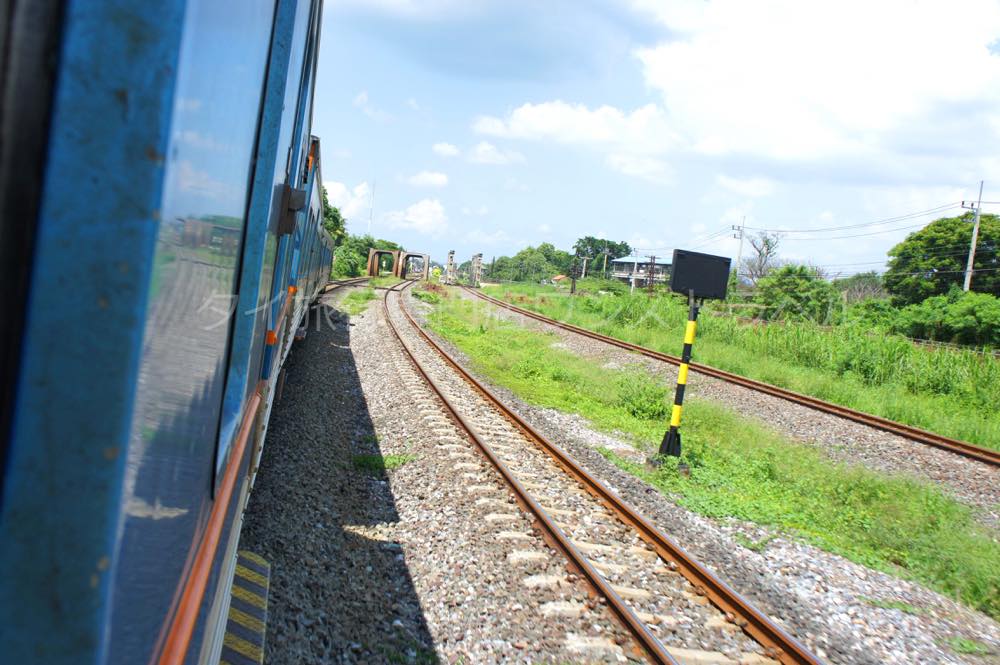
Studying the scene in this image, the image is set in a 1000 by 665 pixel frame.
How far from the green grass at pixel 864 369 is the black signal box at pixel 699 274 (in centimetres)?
631

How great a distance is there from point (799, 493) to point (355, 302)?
70.2ft

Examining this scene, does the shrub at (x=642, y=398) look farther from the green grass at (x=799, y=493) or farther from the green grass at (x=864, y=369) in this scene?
the green grass at (x=864, y=369)

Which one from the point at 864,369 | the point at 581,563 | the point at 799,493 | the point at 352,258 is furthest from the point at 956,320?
the point at 352,258

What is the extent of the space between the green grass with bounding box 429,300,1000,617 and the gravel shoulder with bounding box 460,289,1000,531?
51 cm

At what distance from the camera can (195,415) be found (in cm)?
125

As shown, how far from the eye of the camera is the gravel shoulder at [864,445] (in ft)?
26.8

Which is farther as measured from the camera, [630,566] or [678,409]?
[678,409]

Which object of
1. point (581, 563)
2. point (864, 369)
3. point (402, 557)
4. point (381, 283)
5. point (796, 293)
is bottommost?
point (402, 557)

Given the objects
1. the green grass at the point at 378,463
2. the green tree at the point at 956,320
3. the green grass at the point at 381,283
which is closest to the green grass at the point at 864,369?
the green grass at the point at 378,463

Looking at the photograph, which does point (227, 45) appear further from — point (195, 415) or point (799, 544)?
point (799, 544)

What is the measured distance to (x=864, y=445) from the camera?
9.72m

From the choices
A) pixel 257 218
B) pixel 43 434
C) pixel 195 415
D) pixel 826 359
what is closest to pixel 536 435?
pixel 257 218

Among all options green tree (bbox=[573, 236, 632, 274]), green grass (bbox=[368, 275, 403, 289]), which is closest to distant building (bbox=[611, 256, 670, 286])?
green tree (bbox=[573, 236, 632, 274])

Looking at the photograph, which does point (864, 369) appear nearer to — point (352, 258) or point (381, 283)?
point (381, 283)
